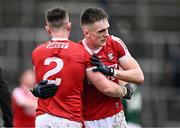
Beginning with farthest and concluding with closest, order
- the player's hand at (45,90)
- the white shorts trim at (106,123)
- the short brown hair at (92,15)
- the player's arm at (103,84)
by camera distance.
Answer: the white shorts trim at (106,123) → the short brown hair at (92,15) → the player's arm at (103,84) → the player's hand at (45,90)

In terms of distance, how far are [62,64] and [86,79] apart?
13.9 inches

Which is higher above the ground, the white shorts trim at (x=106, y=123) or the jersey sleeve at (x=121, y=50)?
the jersey sleeve at (x=121, y=50)

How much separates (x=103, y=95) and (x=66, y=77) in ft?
1.85

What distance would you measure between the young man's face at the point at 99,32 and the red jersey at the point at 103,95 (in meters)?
0.17

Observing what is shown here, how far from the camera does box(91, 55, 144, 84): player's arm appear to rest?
819cm

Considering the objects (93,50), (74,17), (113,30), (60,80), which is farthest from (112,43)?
(74,17)

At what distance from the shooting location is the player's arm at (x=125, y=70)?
819cm

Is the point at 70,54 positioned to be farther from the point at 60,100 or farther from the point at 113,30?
the point at 113,30

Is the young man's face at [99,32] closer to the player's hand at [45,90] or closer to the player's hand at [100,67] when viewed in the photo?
the player's hand at [100,67]

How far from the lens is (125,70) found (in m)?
8.48

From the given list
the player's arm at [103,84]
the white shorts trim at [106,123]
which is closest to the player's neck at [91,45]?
the player's arm at [103,84]

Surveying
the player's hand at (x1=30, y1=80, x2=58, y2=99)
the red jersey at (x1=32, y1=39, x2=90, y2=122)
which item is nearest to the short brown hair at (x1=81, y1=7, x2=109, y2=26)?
the red jersey at (x1=32, y1=39, x2=90, y2=122)

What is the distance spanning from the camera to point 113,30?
17781mm

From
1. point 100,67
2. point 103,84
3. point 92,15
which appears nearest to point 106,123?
point 103,84
